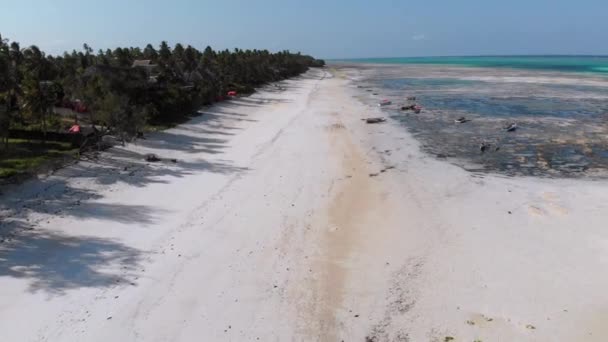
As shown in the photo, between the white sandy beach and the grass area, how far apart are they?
155 centimetres

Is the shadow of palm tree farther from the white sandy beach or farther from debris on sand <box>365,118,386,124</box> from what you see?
debris on sand <box>365,118,386,124</box>

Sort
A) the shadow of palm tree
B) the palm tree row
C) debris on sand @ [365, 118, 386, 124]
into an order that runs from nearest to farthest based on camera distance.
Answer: the shadow of palm tree < the palm tree row < debris on sand @ [365, 118, 386, 124]

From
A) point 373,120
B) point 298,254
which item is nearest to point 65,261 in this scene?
point 298,254

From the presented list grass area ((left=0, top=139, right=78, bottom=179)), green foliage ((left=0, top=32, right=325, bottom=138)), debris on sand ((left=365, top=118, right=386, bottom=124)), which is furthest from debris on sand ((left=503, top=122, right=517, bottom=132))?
grass area ((left=0, top=139, right=78, bottom=179))

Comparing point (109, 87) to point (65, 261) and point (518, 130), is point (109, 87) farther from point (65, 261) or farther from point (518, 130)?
point (518, 130)

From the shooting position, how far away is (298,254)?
17.0m

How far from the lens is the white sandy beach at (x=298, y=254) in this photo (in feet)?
42.2

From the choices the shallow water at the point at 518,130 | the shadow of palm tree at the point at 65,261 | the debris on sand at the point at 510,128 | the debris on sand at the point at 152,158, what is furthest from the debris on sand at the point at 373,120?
the shadow of palm tree at the point at 65,261

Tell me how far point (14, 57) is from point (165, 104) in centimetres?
1184

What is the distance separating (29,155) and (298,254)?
18.4 metres

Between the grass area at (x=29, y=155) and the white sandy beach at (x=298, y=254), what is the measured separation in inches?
61.1

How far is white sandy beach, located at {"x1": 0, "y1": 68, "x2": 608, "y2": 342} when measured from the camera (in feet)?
42.2

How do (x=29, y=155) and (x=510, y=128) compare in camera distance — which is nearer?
(x=29, y=155)

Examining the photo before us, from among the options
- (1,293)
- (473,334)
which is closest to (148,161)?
(1,293)
